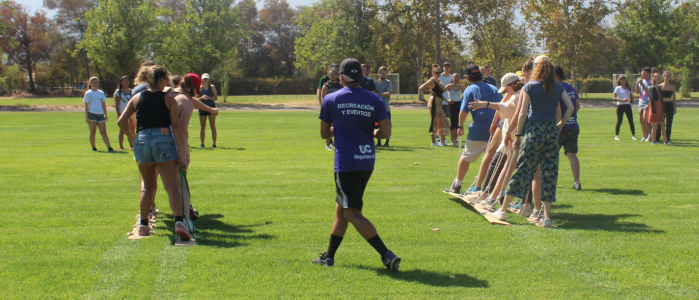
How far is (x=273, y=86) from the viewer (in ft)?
238

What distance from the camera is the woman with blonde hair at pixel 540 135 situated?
6.18 metres

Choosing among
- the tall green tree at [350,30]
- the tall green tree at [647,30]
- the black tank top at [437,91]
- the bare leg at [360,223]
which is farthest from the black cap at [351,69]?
the tall green tree at [647,30]

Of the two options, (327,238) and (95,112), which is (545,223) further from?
(95,112)

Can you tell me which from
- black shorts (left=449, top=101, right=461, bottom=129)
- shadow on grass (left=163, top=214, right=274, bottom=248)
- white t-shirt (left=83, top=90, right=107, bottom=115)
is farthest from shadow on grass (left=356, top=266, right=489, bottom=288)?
white t-shirt (left=83, top=90, right=107, bottom=115)

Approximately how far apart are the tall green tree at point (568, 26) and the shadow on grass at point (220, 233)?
153 feet

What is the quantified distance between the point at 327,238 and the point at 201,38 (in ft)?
146

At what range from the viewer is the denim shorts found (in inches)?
217

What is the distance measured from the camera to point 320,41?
5550 cm

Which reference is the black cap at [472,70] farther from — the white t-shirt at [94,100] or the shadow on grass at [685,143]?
the white t-shirt at [94,100]

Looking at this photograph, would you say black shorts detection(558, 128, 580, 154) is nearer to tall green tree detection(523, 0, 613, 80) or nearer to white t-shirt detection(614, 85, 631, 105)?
white t-shirt detection(614, 85, 631, 105)

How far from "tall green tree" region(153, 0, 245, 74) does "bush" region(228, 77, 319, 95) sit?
22.3 meters

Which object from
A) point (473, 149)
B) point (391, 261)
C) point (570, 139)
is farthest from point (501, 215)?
point (570, 139)

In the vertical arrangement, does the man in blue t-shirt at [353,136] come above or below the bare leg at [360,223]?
above

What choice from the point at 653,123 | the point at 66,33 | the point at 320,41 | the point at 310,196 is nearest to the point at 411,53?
the point at 320,41
